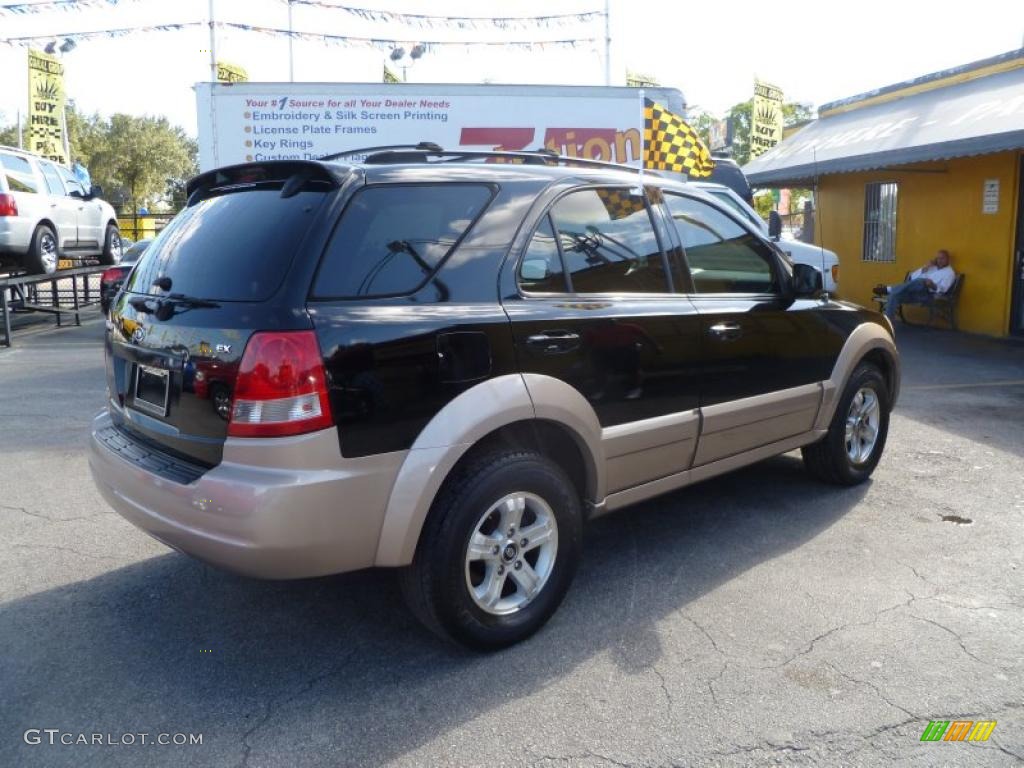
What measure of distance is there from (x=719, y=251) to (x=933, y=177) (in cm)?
1130

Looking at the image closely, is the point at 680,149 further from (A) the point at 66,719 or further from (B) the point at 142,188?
(B) the point at 142,188

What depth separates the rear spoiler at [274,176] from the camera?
3.17 meters

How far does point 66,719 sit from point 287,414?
4.25 feet

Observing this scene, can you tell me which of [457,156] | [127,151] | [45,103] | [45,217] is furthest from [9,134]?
[457,156]

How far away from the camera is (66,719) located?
2.95 m

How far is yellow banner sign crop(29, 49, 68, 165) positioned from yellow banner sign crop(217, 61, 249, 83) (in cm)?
521

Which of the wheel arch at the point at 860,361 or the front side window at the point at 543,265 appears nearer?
the front side window at the point at 543,265

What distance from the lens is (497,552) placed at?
3.33m

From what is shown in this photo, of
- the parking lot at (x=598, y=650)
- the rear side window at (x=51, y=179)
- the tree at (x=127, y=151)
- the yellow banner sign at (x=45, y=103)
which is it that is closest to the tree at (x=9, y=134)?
the tree at (x=127, y=151)

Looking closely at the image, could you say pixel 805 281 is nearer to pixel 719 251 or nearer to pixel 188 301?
pixel 719 251

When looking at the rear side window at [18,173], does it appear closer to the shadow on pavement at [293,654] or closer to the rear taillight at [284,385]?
the shadow on pavement at [293,654]

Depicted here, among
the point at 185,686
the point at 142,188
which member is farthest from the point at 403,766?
the point at 142,188

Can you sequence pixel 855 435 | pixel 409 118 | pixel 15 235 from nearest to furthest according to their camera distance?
pixel 855 435 → pixel 409 118 → pixel 15 235

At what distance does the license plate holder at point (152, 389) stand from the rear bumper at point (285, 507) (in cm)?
33
